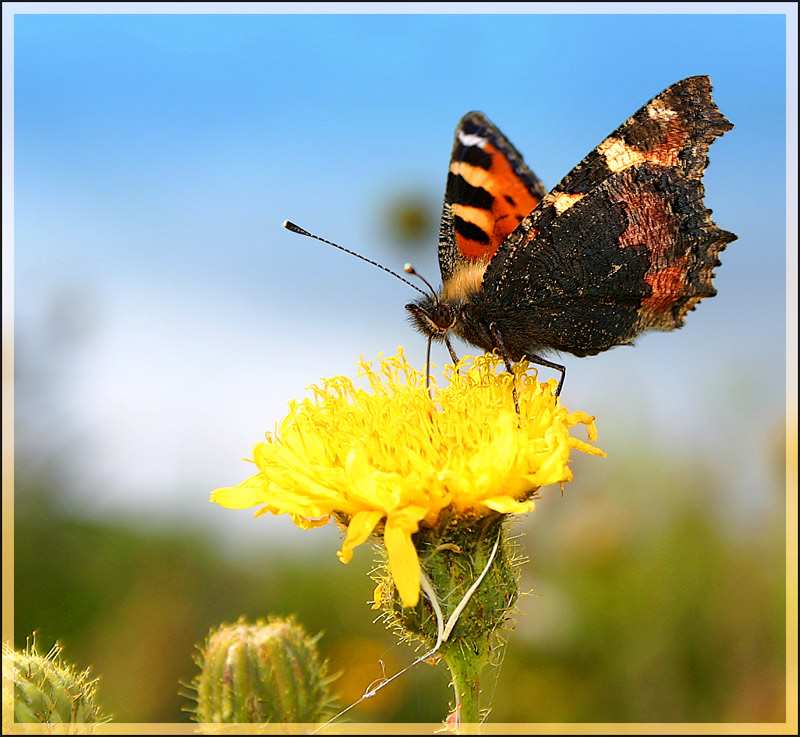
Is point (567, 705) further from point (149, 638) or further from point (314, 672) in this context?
point (149, 638)

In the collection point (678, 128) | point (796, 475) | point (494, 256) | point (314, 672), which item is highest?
point (678, 128)

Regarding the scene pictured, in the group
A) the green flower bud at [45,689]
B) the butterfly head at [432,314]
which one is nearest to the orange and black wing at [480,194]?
the butterfly head at [432,314]

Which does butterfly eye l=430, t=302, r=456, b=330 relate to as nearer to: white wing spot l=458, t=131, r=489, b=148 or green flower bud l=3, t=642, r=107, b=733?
white wing spot l=458, t=131, r=489, b=148

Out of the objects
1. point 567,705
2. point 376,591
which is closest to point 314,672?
point 376,591

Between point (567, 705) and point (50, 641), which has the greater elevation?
point (50, 641)

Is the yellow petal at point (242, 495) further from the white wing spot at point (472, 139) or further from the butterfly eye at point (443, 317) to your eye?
the white wing spot at point (472, 139)

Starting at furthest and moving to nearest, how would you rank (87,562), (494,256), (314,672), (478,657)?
1. (87,562)
2. (494,256)
3. (314,672)
4. (478,657)
